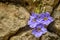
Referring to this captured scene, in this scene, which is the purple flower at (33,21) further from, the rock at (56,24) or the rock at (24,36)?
the rock at (56,24)

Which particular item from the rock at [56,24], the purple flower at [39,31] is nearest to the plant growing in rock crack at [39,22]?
the purple flower at [39,31]

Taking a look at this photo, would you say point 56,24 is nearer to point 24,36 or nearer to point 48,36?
point 48,36

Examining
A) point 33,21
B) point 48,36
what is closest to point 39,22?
point 33,21

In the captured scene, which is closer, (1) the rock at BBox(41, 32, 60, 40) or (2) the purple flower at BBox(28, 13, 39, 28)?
(2) the purple flower at BBox(28, 13, 39, 28)

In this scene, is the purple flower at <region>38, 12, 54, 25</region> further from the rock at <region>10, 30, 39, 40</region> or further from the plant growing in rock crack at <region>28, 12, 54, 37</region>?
the rock at <region>10, 30, 39, 40</region>

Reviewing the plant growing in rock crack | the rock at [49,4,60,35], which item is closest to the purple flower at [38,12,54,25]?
the plant growing in rock crack

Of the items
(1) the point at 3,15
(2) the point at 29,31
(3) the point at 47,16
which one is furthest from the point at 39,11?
(1) the point at 3,15

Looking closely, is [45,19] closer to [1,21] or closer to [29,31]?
[29,31]
